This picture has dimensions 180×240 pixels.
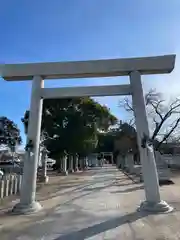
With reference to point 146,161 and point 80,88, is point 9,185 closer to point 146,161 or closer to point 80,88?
point 80,88

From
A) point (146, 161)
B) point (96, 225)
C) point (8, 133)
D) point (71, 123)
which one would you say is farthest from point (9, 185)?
point (8, 133)

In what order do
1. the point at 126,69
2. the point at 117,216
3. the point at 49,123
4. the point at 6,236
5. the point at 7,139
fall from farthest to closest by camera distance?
the point at 7,139, the point at 49,123, the point at 126,69, the point at 117,216, the point at 6,236

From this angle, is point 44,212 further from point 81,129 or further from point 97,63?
point 81,129

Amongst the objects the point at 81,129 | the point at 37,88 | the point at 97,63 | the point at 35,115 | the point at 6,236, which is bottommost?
the point at 6,236

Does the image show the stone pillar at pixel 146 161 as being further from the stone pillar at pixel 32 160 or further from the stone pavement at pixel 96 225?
the stone pillar at pixel 32 160

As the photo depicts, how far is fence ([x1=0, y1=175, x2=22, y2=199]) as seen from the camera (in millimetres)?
11305

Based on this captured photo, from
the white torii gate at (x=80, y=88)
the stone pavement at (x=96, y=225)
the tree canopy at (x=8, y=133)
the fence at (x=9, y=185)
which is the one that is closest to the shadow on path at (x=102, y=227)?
the stone pavement at (x=96, y=225)

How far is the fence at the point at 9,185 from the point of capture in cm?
1130

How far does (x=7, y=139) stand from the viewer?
135 feet

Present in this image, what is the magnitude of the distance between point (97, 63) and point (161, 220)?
182 inches

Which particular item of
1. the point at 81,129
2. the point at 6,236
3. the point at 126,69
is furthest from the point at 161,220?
the point at 81,129

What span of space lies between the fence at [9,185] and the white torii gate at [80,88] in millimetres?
3498

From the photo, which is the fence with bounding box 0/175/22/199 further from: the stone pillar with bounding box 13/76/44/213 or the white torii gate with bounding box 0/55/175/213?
the white torii gate with bounding box 0/55/175/213

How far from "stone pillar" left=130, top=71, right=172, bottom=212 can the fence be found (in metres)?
5.90
